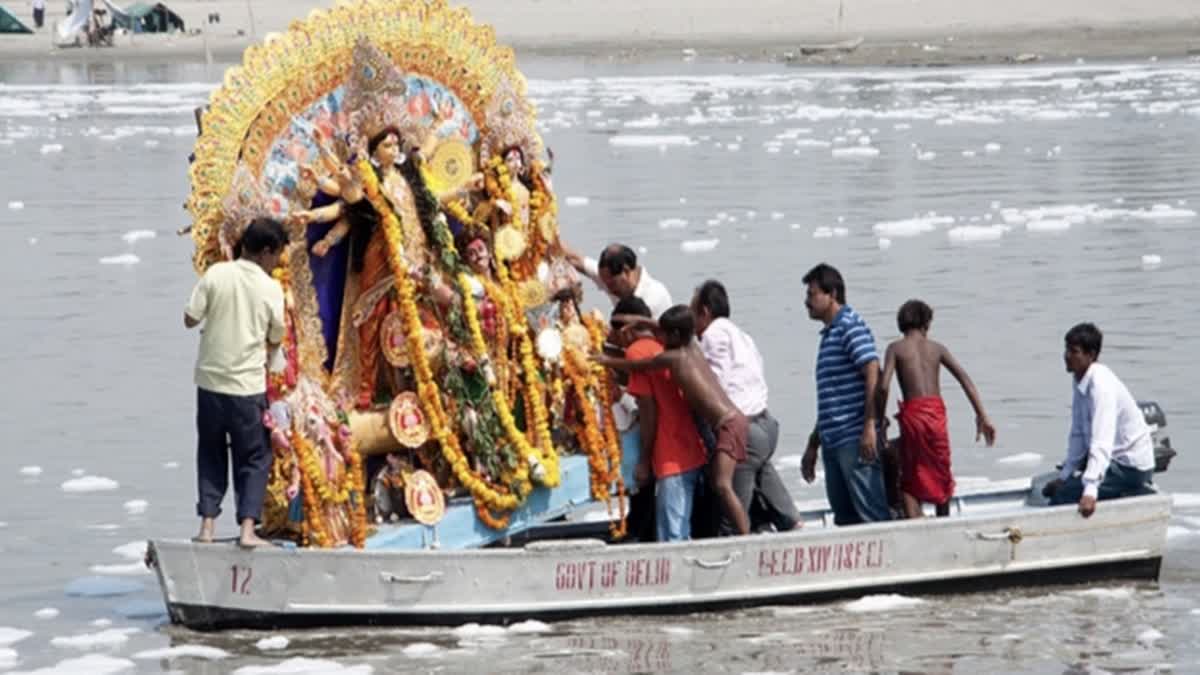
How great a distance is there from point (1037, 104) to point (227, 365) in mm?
29505

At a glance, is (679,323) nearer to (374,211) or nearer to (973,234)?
(374,211)

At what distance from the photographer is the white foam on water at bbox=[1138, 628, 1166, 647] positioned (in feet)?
27.6

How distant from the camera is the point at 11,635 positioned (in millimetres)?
8992

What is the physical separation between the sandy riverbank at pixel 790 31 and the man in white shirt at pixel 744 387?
135ft

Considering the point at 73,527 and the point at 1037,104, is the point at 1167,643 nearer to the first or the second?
the point at 73,527

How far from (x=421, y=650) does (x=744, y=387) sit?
168cm

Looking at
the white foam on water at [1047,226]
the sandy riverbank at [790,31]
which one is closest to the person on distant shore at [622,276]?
the white foam on water at [1047,226]

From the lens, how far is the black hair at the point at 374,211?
871 centimetres

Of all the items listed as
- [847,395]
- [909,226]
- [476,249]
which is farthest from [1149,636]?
[909,226]

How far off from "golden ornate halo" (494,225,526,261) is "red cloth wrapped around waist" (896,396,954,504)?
1.71m

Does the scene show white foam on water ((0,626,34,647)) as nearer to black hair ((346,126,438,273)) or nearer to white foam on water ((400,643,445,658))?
white foam on water ((400,643,445,658))

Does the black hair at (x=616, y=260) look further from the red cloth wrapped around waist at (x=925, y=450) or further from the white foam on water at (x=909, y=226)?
the white foam on water at (x=909, y=226)

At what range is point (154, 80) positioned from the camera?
5306cm

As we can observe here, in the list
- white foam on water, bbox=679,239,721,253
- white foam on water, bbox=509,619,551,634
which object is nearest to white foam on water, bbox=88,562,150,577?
white foam on water, bbox=509,619,551,634
